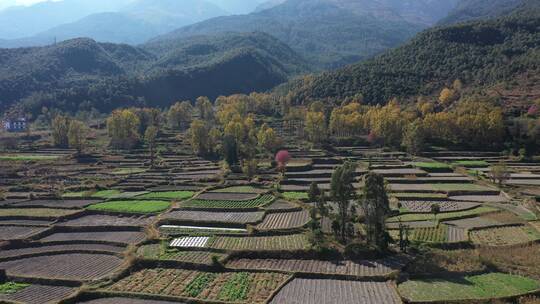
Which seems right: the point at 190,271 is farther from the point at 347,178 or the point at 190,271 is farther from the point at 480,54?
the point at 480,54

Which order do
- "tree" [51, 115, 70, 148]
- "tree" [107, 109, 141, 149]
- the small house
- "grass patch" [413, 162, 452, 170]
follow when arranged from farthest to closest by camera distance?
the small house
"tree" [51, 115, 70, 148]
"tree" [107, 109, 141, 149]
"grass patch" [413, 162, 452, 170]

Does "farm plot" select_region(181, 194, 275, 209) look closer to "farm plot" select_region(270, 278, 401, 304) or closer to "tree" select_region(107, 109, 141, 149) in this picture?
"farm plot" select_region(270, 278, 401, 304)

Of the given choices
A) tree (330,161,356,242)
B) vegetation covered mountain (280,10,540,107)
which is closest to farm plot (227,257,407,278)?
tree (330,161,356,242)

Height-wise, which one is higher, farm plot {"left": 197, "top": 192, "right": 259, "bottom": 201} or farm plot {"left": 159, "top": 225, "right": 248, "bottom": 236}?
farm plot {"left": 197, "top": 192, "right": 259, "bottom": 201}

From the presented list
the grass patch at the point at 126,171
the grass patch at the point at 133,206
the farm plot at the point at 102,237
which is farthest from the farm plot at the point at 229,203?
the grass patch at the point at 126,171

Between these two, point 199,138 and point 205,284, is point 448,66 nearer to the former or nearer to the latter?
point 199,138

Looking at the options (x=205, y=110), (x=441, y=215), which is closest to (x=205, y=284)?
(x=441, y=215)
